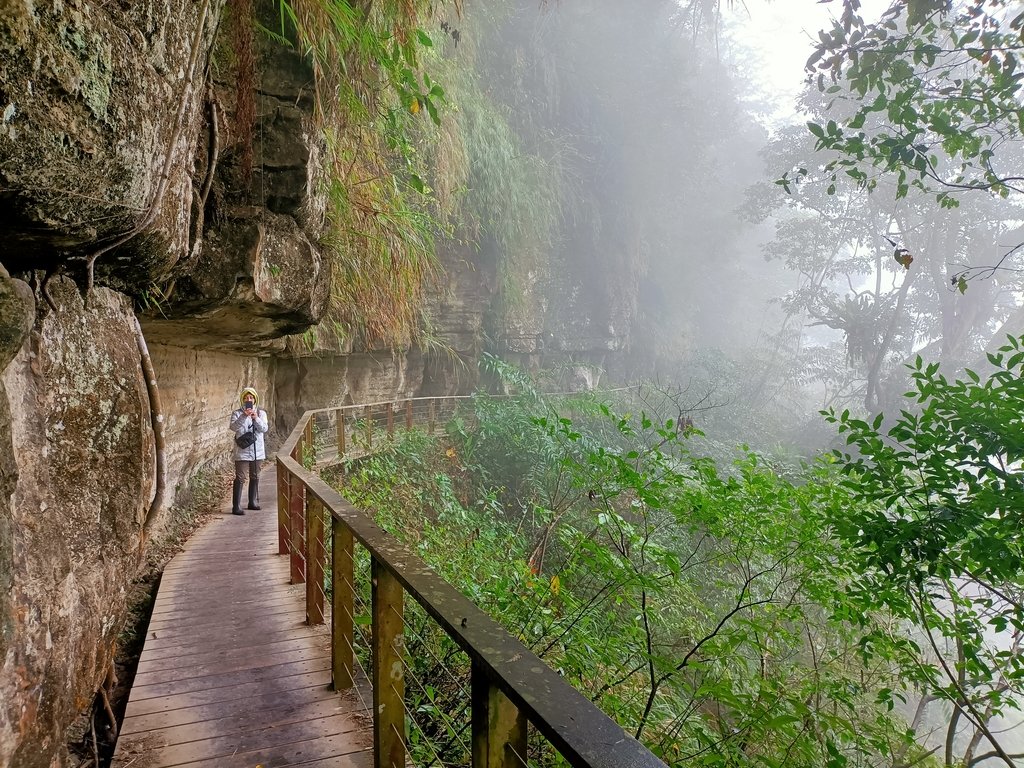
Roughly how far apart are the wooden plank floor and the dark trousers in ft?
5.94

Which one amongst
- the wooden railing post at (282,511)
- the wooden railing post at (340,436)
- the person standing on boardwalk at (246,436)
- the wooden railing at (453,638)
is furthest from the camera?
the wooden railing post at (340,436)

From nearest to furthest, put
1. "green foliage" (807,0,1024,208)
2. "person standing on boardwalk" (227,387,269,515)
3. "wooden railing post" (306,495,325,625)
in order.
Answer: "green foliage" (807,0,1024,208) → "wooden railing post" (306,495,325,625) → "person standing on boardwalk" (227,387,269,515)

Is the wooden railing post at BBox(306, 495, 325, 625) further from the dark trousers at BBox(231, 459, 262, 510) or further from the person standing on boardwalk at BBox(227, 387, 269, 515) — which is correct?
the dark trousers at BBox(231, 459, 262, 510)

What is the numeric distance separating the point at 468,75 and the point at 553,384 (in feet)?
32.1

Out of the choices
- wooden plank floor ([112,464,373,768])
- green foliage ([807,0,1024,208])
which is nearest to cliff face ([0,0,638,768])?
wooden plank floor ([112,464,373,768])

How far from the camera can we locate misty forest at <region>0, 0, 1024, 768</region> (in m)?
3.27

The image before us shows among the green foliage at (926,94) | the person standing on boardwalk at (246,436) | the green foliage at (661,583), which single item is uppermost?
the green foliage at (926,94)

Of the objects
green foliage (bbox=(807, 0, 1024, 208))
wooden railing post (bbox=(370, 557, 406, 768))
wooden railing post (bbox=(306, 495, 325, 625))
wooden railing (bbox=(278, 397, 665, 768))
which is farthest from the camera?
wooden railing post (bbox=(306, 495, 325, 625))

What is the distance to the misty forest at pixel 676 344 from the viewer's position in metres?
3.27

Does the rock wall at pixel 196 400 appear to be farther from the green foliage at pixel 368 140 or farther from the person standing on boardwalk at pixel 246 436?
the green foliage at pixel 368 140

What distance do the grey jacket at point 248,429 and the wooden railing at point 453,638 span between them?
1.81m

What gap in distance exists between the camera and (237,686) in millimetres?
3146

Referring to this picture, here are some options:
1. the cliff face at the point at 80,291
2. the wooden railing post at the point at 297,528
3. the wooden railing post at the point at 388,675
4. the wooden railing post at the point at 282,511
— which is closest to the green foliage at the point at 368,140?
the cliff face at the point at 80,291

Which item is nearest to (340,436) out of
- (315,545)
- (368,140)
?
(368,140)
